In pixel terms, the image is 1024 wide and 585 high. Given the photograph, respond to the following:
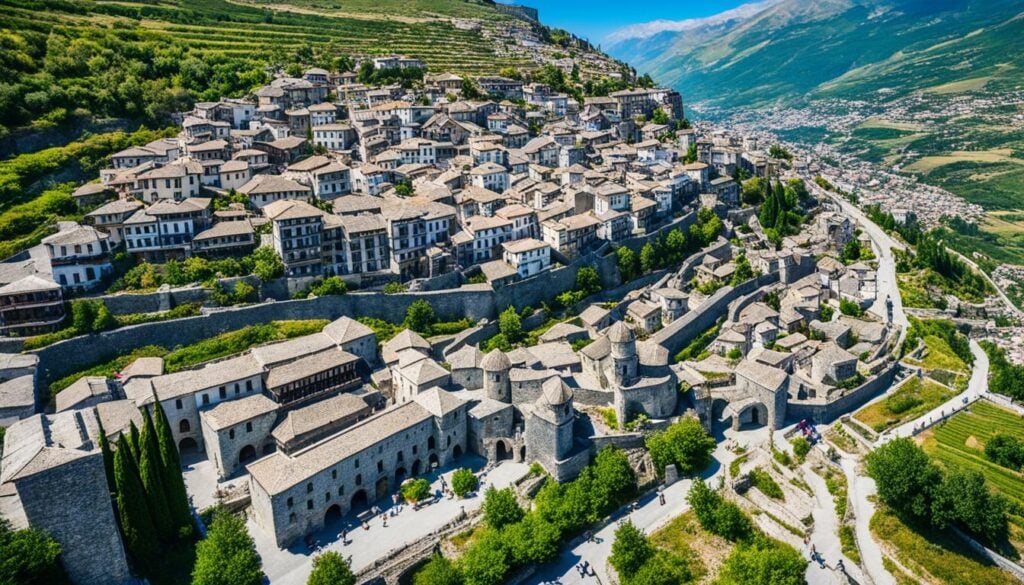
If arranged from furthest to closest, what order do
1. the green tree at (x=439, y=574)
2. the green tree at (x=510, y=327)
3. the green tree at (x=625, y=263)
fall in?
the green tree at (x=625, y=263)
the green tree at (x=510, y=327)
the green tree at (x=439, y=574)

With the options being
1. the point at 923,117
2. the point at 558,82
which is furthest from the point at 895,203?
the point at 923,117

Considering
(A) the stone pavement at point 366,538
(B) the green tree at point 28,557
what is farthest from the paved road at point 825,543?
(B) the green tree at point 28,557

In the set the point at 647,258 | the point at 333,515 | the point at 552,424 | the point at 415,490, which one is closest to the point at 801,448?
the point at 552,424

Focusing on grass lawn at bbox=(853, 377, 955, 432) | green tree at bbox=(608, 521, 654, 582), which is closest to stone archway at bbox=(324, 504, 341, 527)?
green tree at bbox=(608, 521, 654, 582)

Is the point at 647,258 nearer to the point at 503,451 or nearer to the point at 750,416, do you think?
the point at 750,416

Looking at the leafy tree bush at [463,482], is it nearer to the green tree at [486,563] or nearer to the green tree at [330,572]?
the green tree at [486,563]

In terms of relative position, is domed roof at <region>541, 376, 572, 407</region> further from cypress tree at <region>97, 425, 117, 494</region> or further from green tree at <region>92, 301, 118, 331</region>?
green tree at <region>92, 301, 118, 331</region>
